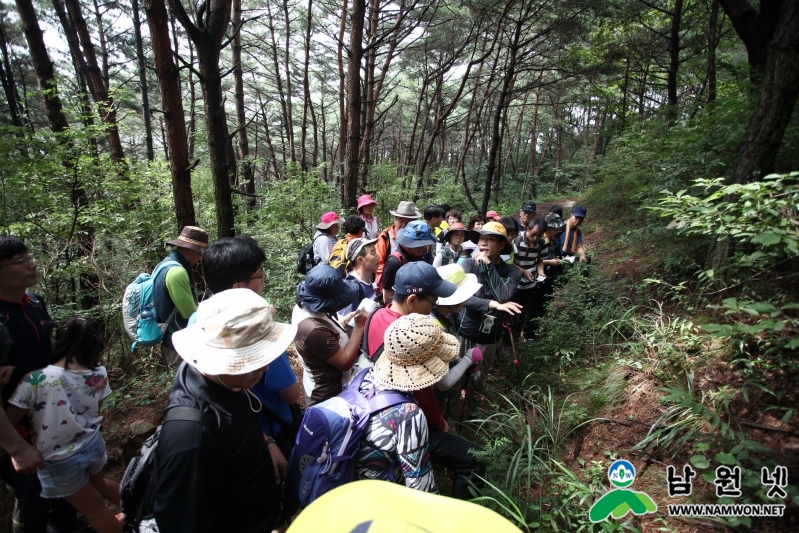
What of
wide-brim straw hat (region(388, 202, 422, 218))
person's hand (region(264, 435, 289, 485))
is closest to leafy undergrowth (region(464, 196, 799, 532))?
person's hand (region(264, 435, 289, 485))

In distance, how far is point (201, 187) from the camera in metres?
10.8

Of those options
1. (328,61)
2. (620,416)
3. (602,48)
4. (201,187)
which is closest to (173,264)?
(620,416)

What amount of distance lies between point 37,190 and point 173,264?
3.88 m

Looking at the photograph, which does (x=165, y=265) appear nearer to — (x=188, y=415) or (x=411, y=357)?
(x=188, y=415)

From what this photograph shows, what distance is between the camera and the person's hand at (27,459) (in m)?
1.92

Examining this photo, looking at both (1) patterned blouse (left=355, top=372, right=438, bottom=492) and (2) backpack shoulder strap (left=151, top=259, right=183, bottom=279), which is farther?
(2) backpack shoulder strap (left=151, top=259, right=183, bottom=279)

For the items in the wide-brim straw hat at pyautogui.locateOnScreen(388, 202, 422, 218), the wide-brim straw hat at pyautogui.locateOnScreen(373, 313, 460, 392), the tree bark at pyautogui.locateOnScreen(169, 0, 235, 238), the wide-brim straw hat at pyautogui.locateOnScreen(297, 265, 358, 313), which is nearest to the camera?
the wide-brim straw hat at pyautogui.locateOnScreen(373, 313, 460, 392)

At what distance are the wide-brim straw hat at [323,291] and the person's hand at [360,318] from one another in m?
0.14

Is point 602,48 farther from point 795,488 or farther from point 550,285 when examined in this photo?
point 795,488

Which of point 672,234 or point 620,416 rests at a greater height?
point 672,234

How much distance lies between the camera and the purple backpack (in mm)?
1707

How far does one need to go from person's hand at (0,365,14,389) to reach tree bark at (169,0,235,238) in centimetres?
248

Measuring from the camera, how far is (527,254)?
16.2ft

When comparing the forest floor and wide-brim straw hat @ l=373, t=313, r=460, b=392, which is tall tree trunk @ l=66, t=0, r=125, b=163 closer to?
the forest floor
